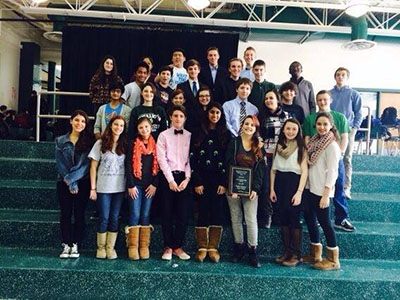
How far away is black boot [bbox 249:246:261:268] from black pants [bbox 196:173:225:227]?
1.11ft

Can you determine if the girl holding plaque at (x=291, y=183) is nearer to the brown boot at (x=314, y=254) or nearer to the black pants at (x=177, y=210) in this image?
the brown boot at (x=314, y=254)

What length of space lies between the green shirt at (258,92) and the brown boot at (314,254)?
1.35 metres

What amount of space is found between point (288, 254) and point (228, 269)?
1.78 feet

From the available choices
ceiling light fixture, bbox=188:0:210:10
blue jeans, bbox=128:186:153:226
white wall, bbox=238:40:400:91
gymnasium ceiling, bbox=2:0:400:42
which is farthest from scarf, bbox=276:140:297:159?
white wall, bbox=238:40:400:91

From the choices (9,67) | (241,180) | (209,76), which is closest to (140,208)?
(241,180)

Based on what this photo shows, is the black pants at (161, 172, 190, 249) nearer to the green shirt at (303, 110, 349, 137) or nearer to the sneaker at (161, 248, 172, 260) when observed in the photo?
the sneaker at (161, 248, 172, 260)

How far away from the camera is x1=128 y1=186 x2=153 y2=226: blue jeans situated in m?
3.04

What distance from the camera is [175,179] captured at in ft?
10.1

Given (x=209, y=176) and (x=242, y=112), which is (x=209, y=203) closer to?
(x=209, y=176)

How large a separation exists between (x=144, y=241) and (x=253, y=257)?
88cm

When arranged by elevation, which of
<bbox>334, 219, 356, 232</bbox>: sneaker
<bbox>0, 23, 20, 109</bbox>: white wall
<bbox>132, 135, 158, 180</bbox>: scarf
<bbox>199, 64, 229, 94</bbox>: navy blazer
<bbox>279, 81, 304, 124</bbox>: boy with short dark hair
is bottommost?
<bbox>334, 219, 356, 232</bbox>: sneaker

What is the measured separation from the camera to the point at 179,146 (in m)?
3.12

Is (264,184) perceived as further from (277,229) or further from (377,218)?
(377,218)

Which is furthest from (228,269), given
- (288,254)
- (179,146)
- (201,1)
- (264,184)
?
(201,1)
